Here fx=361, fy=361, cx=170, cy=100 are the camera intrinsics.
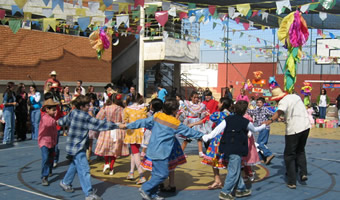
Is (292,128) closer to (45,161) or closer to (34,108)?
(45,161)

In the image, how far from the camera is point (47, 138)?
645 centimetres

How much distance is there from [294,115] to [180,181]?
2424 millimetres

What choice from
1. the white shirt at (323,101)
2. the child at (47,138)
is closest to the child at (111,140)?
the child at (47,138)

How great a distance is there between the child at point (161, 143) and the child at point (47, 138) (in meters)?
2.00

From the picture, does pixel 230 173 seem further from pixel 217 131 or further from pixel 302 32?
pixel 302 32

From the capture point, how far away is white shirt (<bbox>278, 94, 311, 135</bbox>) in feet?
21.2

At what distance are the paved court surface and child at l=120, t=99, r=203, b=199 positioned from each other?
1.83 ft

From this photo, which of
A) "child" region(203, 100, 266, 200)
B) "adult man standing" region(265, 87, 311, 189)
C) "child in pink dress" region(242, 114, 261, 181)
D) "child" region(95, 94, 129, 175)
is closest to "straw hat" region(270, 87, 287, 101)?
"adult man standing" region(265, 87, 311, 189)

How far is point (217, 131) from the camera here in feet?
18.6

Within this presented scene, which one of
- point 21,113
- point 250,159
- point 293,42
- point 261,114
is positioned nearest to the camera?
point 250,159

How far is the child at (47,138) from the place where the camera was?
20.9ft

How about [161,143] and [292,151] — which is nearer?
[161,143]

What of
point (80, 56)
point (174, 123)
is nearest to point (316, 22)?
point (80, 56)

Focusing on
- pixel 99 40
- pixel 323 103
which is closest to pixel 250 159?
pixel 99 40
